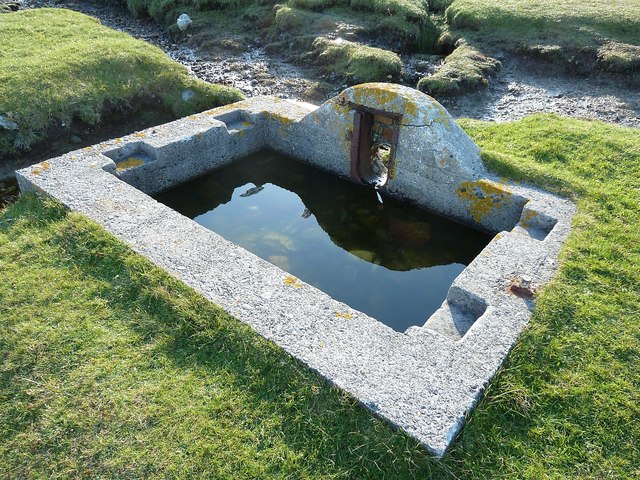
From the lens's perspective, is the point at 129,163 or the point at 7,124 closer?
the point at 129,163

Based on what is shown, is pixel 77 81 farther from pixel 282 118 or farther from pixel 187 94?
pixel 282 118

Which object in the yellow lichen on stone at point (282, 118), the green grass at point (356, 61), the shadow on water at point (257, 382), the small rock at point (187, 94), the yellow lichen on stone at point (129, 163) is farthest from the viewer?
the green grass at point (356, 61)

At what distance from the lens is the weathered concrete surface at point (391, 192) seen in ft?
15.6

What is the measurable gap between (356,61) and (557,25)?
7.60 meters

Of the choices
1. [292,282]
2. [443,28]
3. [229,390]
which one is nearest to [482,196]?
[292,282]

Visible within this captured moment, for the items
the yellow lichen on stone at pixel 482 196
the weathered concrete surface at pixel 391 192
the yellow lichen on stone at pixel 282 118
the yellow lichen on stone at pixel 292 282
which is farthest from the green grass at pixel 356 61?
the yellow lichen on stone at pixel 292 282

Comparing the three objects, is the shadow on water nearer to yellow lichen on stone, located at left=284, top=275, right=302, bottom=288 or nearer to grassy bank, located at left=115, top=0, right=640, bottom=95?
yellow lichen on stone, located at left=284, top=275, right=302, bottom=288

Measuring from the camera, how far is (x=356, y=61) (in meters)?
16.2

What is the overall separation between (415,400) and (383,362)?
1.73 ft

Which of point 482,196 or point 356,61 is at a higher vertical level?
point 482,196

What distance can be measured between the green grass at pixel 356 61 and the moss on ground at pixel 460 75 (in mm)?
1307

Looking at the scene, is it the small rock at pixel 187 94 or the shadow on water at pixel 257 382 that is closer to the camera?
the shadow on water at pixel 257 382

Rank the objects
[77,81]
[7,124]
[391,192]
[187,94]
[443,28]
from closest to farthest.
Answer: [391,192]
[7,124]
[77,81]
[187,94]
[443,28]

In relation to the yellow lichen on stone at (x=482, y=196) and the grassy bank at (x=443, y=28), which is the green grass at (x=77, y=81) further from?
the yellow lichen on stone at (x=482, y=196)
